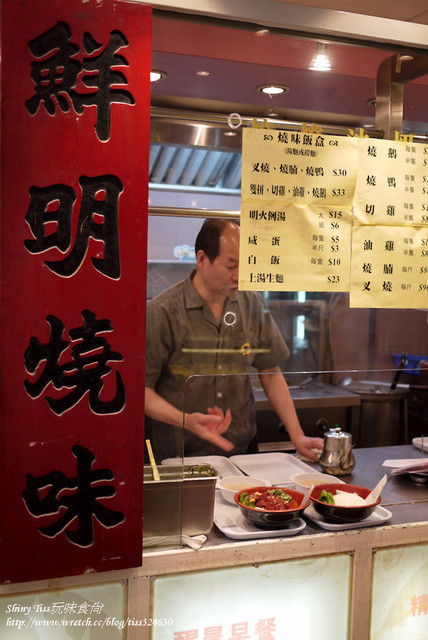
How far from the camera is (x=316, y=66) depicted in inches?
81.1

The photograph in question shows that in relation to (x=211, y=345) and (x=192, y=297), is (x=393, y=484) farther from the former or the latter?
(x=192, y=297)

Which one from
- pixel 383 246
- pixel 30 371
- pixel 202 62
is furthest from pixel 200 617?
pixel 202 62

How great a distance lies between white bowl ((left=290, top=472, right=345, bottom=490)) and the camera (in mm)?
2148

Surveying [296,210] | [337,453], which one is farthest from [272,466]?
[296,210]

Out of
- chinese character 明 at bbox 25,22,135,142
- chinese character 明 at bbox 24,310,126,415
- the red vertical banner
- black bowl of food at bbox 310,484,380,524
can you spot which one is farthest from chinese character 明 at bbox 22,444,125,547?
chinese character 明 at bbox 25,22,135,142

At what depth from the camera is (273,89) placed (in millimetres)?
3467

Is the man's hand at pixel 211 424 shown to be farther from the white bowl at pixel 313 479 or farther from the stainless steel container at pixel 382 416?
the stainless steel container at pixel 382 416

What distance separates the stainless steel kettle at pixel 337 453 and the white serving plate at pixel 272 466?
0.07 metres

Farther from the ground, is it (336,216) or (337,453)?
(336,216)

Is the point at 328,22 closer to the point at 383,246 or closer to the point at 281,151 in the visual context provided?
the point at 281,151

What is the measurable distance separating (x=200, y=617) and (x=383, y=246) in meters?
1.33

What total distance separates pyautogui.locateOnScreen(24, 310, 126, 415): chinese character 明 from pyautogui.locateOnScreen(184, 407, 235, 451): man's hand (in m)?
0.43

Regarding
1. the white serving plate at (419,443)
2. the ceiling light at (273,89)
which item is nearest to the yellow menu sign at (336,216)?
the white serving plate at (419,443)

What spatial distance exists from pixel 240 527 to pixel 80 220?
1.08 meters
